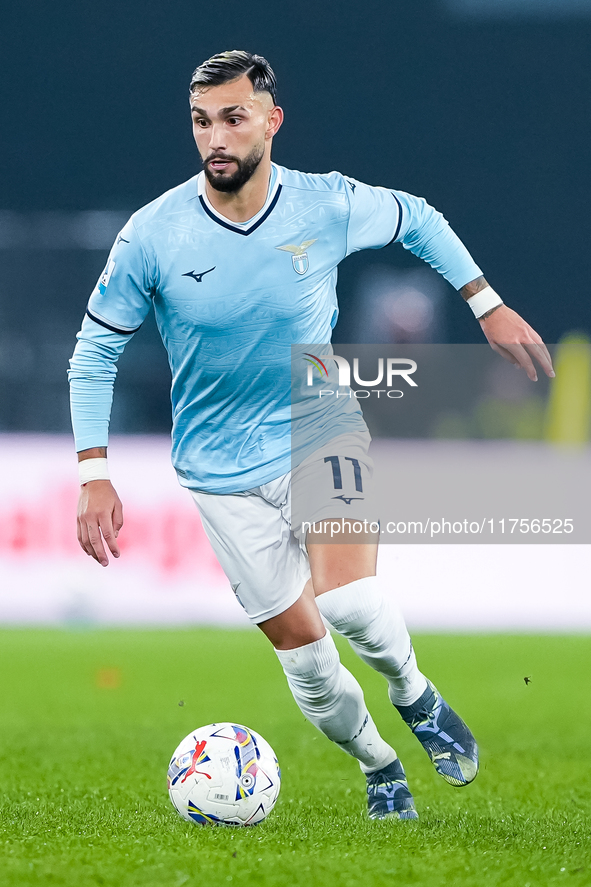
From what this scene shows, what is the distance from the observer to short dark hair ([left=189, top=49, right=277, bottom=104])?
163 inches

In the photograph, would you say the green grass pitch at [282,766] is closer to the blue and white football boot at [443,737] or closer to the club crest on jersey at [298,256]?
the blue and white football boot at [443,737]

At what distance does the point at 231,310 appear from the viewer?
4176mm

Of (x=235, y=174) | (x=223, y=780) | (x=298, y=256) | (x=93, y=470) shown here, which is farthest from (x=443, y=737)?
(x=235, y=174)

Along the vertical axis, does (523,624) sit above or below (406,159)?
below

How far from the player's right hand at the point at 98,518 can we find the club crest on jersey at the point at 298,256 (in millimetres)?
981

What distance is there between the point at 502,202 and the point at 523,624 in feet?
18.4

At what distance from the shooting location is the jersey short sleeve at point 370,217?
4.38m

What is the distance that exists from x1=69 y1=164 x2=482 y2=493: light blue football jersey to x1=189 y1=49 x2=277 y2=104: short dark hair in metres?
0.33

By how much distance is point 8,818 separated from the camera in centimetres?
425

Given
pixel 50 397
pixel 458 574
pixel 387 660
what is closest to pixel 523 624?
pixel 458 574

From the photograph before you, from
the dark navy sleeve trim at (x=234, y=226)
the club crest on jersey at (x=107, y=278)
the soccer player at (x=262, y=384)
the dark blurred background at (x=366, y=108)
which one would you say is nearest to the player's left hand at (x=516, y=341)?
the soccer player at (x=262, y=384)

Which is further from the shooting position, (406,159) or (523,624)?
(406,159)

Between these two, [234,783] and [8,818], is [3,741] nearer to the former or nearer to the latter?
[8,818]

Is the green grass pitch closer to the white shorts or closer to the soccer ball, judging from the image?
the soccer ball
